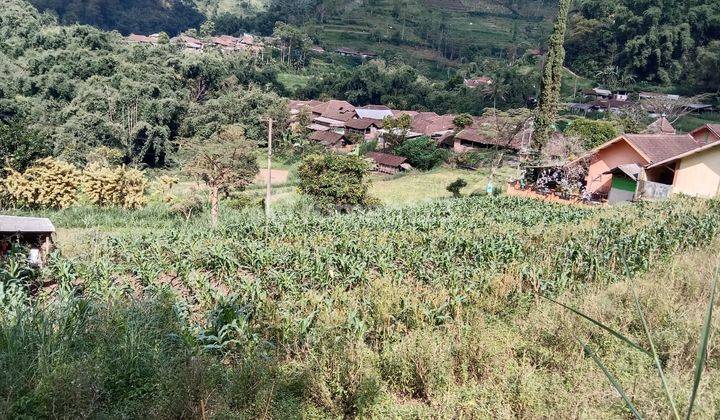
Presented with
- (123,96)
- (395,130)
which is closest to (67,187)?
(123,96)

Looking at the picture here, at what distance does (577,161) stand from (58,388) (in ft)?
86.4

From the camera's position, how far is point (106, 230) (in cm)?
1820

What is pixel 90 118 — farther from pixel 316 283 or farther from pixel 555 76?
pixel 316 283

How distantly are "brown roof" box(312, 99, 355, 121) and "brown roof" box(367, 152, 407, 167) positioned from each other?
1374 cm

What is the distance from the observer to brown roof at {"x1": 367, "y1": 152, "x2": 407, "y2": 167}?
41.7 meters

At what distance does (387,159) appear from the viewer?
4247cm

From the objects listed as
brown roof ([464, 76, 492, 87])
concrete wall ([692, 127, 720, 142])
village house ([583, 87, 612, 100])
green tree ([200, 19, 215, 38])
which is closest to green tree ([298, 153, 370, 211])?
concrete wall ([692, 127, 720, 142])

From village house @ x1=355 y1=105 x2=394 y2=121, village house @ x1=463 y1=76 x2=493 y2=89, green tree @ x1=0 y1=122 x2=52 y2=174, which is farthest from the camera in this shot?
village house @ x1=463 y1=76 x2=493 y2=89

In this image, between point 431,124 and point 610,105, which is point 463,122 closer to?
point 431,124

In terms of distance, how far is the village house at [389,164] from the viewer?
137ft

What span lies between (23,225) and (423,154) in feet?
112

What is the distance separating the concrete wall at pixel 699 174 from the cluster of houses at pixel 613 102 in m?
29.4

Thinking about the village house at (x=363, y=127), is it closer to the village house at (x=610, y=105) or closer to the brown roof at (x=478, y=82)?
the brown roof at (x=478, y=82)

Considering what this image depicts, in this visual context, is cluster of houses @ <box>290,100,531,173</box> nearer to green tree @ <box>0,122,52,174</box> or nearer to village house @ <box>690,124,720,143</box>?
village house @ <box>690,124,720,143</box>
